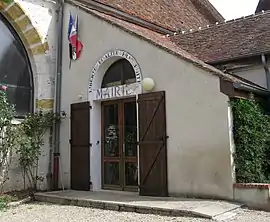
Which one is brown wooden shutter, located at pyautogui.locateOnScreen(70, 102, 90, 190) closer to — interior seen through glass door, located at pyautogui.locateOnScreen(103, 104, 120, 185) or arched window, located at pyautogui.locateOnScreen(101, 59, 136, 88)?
interior seen through glass door, located at pyautogui.locateOnScreen(103, 104, 120, 185)

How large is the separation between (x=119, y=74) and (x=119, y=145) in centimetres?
185

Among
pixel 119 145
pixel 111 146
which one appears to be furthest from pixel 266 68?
pixel 111 146

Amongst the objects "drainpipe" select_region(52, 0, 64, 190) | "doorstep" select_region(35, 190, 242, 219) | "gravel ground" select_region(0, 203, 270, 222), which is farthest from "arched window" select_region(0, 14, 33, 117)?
"gravel ground" select_region(0, 203, 270, 222)

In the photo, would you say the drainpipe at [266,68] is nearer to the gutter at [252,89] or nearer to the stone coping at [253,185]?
the gutter at [252,89]

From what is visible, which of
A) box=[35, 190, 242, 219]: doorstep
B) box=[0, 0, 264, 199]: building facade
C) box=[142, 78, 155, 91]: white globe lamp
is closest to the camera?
box=[35, 190, 242, 219]: doorstep

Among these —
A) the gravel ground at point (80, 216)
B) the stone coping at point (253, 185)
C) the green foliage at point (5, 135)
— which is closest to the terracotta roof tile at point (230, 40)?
the stone coping at point (253, 185)

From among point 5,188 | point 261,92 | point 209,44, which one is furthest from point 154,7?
point 5,188

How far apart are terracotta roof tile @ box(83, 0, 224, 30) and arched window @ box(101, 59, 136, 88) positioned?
3.03m

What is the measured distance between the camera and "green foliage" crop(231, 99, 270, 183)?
24.5 ft

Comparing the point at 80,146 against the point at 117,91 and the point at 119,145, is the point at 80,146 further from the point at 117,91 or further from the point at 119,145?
the point at 117,91

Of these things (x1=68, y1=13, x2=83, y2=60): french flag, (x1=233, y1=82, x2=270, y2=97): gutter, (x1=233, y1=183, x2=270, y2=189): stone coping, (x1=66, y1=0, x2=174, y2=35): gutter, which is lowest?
(x1=233, y1=183, x2=270, y2=189): stone coping

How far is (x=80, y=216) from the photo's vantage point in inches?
273

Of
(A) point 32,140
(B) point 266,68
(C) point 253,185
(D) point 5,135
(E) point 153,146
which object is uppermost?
(B) point 266,68

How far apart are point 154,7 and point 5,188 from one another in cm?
910
